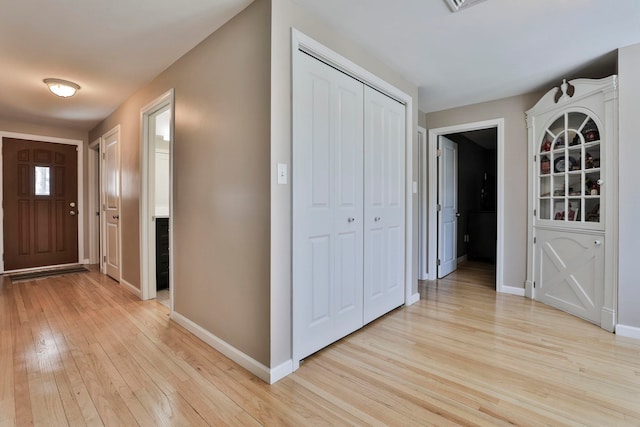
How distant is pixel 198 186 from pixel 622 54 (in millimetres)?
3599

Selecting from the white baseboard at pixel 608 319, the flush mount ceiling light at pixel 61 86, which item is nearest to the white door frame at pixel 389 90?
the white baseboard at pixel 608 319

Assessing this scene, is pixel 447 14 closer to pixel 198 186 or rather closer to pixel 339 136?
pixel 339 136

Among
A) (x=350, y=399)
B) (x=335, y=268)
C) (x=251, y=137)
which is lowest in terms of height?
(x=350, y=399)

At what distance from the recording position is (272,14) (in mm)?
1755

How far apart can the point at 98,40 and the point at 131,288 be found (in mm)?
2595

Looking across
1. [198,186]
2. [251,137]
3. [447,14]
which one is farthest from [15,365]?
[447,14]

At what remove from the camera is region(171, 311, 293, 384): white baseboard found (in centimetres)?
180

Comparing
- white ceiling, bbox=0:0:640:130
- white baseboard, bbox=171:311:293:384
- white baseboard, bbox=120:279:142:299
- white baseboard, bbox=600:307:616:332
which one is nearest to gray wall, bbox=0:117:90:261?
white ceiling, bbox=0:0:640:130

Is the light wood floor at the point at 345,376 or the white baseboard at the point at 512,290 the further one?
the white baseboard at the point at 512,290

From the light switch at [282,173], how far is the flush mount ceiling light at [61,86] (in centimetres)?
289

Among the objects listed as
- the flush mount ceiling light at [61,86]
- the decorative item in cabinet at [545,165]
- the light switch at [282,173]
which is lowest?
the light switch at [282,173]

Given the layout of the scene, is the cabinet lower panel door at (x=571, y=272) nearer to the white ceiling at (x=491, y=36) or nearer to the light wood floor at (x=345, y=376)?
the light wood floor at (x=345, y=376)

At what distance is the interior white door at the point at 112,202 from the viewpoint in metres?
3.97

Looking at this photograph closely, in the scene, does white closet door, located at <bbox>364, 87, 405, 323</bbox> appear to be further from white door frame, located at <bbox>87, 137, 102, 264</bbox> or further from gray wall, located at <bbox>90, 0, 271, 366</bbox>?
white door frame, located at <bbox>87, 137, 102, 264</bbox>
